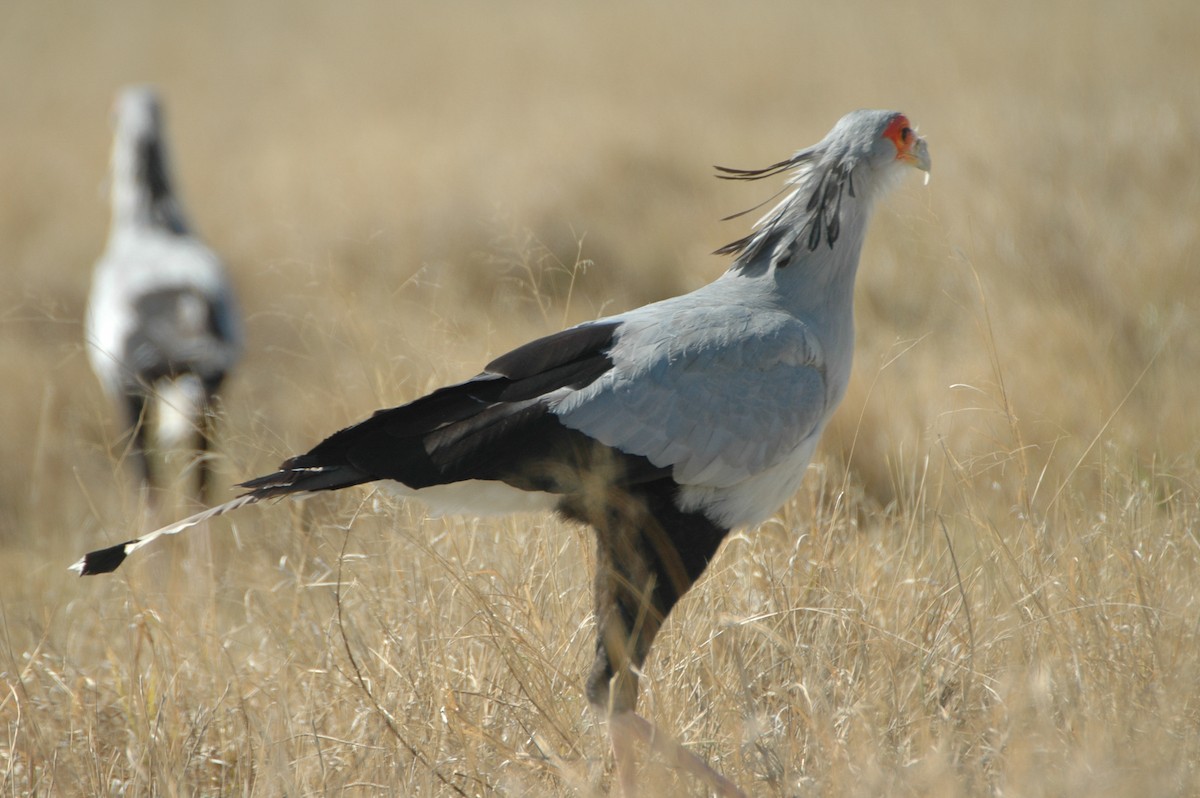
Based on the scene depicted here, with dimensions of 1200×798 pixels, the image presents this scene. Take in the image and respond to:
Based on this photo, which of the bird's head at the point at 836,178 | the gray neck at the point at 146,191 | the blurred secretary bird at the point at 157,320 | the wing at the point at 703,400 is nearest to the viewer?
the wing at the point at 703,400

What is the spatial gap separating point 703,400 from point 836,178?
33.9 inches

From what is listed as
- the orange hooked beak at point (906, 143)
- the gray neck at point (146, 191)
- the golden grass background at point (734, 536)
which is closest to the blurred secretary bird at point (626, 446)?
the golden grass background at point (734, 536)

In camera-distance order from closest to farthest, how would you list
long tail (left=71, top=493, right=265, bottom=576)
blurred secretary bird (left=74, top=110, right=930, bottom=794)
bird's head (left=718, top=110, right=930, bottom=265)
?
long tail (left=71, top=493, right=265, bottom=576), blurred secretary bird (left=74, top=110, right=930, bottom=794), bird's head (left=718, top=110, right=930, bottom=265)

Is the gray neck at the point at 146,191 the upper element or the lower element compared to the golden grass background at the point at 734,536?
upper

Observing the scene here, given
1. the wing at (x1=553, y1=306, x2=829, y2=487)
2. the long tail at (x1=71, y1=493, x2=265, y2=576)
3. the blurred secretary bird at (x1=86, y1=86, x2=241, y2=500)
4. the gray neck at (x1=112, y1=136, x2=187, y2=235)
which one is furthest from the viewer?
the gray neck at (x1=112, y1=136, x2=187, y2=235)

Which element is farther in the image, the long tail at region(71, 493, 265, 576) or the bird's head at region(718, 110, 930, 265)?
the bird's head at region(718, 110, 930, 265)

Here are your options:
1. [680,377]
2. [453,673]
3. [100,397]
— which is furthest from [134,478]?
[680,377]

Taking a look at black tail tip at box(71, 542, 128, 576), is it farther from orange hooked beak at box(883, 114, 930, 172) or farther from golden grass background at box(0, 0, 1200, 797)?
orange hooked beak at box(883, 114, 930, 172)

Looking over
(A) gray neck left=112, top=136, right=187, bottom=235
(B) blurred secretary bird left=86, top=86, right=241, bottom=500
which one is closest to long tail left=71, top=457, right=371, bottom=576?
(B) blurred secretary bird left=86, top=86, right=241, bottom=500

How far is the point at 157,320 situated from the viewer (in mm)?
6336

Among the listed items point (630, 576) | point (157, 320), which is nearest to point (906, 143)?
point (630, 576)

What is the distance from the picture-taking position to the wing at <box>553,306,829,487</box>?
3.05 m

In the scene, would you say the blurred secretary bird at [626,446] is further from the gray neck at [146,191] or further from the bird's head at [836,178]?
the gray neck at [146,191]

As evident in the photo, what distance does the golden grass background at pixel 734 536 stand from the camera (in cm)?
298
